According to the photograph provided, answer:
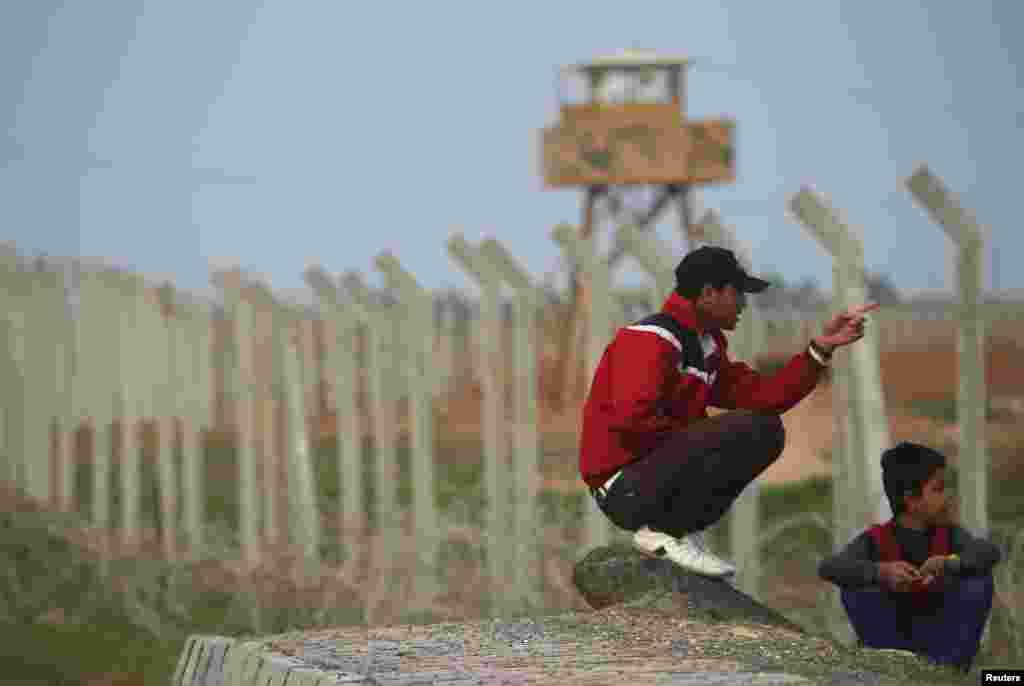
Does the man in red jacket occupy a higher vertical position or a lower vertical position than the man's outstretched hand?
lower

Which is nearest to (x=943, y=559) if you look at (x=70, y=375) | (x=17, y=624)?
(x=17, y=624)

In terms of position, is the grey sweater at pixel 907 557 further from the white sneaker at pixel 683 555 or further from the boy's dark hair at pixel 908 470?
the white sneaker at pixel 683 555

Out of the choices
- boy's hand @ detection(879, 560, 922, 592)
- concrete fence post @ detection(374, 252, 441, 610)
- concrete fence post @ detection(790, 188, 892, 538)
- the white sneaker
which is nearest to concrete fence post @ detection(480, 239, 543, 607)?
concrete fence post @ detection(374, 252, 441, 610)

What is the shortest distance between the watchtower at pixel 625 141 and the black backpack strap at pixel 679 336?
27086 mm

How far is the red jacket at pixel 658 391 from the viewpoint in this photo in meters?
8.05

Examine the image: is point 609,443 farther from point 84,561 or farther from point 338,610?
point 84,561

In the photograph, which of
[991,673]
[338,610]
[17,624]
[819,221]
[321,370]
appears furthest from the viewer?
[321,370]

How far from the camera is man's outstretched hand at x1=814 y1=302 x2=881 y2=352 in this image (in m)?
7.96

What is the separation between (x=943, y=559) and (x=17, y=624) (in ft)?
30.1

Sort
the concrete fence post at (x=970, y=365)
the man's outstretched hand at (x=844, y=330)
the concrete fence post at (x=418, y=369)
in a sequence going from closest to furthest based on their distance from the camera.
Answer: the man's outstretched hand at (x=844, y=330)
the concrete fence post at (x=970, y=365)
the concrete fence post at (x=418, y=369)

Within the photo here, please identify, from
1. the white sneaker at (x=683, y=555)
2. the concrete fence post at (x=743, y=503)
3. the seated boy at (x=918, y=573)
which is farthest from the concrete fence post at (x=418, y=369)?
the seated boy at (x=918, y=573)

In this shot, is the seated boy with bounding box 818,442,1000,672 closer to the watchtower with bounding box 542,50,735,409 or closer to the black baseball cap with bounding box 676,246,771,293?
the black baseball cap with bounding box 676,246,771,293

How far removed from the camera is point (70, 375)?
24.5 metres

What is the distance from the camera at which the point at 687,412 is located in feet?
27.1
